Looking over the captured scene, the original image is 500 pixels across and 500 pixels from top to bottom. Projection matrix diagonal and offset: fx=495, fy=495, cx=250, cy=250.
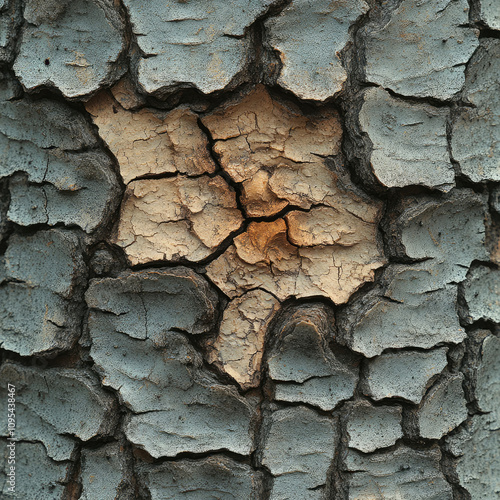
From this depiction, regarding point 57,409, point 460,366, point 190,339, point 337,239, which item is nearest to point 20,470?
point 57,409

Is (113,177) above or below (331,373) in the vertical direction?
above

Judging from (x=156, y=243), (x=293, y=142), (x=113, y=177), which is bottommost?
(x=156, y=243)

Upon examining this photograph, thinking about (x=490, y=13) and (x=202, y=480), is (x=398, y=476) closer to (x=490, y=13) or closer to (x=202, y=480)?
(x=202, y=480)

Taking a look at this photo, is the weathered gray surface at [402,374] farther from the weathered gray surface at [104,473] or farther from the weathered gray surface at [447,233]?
the weathered gray surface at [104,473]

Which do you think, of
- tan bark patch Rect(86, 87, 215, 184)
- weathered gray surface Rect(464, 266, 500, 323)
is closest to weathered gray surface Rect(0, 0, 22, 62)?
tan bark patch Rect(86, 87, 215, 184)

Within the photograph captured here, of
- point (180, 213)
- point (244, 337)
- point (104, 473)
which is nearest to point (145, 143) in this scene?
point (180, 213)

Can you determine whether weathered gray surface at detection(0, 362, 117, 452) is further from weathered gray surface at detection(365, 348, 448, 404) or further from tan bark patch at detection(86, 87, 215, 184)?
weathered gray surface at detection(365, 348, 448, 404)

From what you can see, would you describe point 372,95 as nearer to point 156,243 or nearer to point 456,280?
point 456,280
